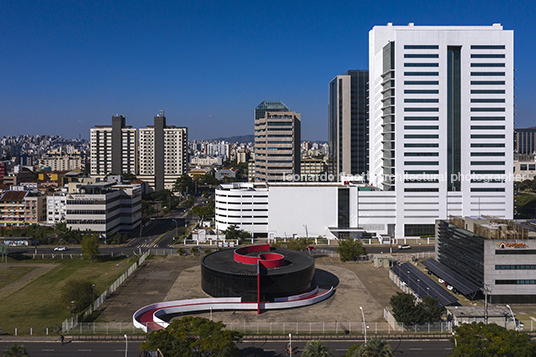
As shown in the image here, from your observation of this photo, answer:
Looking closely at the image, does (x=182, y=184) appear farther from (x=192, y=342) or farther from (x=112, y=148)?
(x=192, y=342)

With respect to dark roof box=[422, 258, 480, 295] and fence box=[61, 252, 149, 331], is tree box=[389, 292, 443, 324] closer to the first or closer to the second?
dark roof box=[422, 258, 480, 295]

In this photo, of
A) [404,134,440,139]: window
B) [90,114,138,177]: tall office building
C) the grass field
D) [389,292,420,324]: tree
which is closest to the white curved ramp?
the grass field

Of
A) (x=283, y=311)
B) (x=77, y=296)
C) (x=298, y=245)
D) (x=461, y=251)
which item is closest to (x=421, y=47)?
(x=298, y=245)

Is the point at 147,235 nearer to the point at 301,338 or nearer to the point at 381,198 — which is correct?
the point at 381,198

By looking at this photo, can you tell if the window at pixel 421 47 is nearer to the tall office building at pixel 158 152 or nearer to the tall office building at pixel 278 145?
the tall office building at pixel 278 145

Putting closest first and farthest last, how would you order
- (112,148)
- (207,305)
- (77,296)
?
(207,305) < (77,296) < (112,148)

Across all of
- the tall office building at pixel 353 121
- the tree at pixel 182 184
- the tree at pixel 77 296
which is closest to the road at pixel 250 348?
the tree at pixel 77 296
